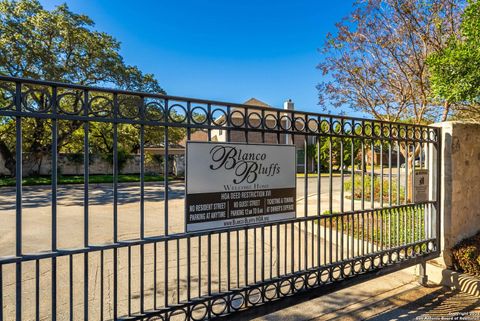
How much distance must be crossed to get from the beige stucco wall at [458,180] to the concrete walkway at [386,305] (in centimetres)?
→ 71

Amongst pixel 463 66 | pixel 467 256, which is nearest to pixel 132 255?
pixel 467 256

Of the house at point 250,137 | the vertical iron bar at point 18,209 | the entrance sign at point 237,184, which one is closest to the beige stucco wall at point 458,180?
the house at point 250,137

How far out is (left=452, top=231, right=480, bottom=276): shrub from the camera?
388 cm

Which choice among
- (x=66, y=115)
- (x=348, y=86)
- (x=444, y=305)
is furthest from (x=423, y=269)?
(x=348, y=86)

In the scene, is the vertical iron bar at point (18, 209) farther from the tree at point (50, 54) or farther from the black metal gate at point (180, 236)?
the tree at point (50, 54)

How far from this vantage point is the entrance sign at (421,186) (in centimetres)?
410

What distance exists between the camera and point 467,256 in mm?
3967

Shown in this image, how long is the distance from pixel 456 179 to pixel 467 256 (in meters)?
1.06

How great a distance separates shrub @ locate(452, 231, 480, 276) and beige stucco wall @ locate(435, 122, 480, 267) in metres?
0.09

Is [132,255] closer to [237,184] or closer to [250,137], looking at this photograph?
[250,137]

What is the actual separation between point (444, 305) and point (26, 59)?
759 inches

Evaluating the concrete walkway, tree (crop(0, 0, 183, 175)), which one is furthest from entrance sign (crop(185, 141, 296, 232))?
tree (crop(0, 0, 183, 175))

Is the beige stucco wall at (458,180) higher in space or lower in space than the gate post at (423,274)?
higher

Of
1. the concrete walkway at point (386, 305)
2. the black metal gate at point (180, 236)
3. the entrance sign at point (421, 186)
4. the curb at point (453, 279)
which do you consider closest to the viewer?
the black metal gate at point (180, 236)
